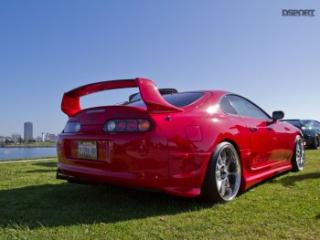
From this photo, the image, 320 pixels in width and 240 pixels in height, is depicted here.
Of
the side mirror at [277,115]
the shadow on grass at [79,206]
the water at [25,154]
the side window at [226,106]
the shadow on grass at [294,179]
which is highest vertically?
Answer: the side window at [226,106]

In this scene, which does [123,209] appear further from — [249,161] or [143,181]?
[249,161]

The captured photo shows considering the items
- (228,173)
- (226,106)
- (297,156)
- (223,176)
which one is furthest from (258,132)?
(297,156)

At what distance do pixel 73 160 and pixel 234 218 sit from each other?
1728 mm

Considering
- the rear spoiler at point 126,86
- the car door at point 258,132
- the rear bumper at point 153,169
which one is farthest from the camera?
the car door at point 258,132

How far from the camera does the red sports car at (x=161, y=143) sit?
3.60 metres

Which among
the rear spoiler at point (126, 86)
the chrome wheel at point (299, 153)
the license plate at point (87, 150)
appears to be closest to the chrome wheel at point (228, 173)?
the rear spoiler at point (126, 86)

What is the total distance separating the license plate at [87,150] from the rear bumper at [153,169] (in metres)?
0.08

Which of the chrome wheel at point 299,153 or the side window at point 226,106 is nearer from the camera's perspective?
the side window at point 226,106

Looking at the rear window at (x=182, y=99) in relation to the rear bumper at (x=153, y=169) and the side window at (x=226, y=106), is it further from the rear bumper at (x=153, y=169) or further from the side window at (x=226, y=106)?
the rear bumper at (x=153, y=169)

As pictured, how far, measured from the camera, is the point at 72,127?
14.0 feet

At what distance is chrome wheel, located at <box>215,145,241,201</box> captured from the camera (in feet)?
13.5

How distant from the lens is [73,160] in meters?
4.11

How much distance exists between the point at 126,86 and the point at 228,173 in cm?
144

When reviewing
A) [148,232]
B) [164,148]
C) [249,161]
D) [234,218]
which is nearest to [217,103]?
[249,161]
